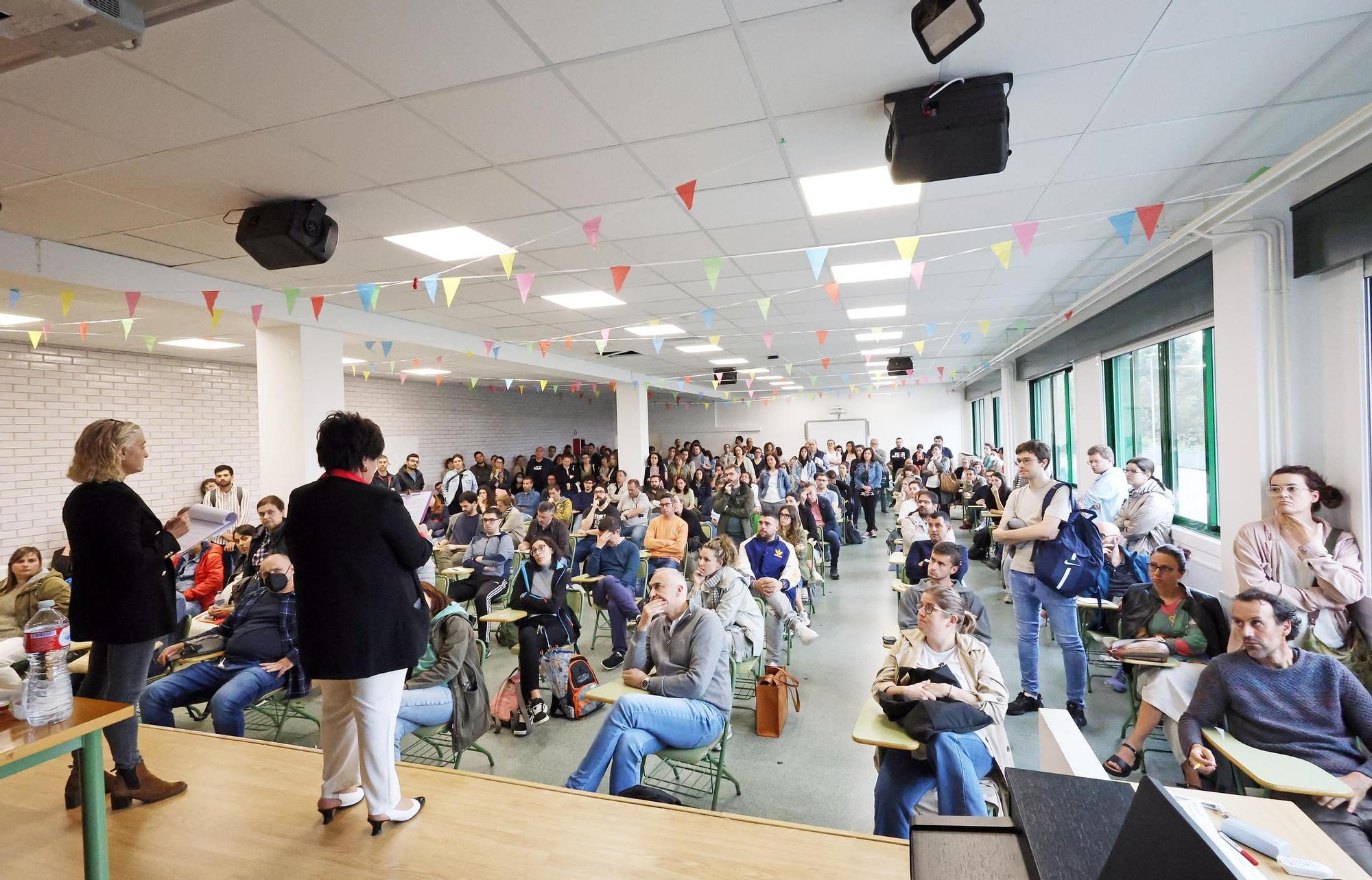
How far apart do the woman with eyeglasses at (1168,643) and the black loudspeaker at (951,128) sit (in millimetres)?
Answer: 2295

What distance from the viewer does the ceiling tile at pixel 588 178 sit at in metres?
3.06

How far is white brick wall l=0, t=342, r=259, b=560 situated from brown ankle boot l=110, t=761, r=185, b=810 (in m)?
6.12

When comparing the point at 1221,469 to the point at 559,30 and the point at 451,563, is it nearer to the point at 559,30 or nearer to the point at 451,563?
the point at 559,30

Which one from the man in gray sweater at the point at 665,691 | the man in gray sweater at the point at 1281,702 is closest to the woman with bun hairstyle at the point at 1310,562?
the man in gray sweater at the point at 1281,702

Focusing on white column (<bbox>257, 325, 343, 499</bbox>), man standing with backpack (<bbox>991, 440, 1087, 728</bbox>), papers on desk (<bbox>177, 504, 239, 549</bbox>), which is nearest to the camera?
papers on desk (<bbox>177, 504, 239, 549</bbox>)

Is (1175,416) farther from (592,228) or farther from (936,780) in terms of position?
(592,228)

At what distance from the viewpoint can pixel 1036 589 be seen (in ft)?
12.6

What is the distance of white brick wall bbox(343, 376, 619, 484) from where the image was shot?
11.9 metres

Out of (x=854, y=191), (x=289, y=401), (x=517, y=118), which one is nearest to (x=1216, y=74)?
(x=854, y=191)

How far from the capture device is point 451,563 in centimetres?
623

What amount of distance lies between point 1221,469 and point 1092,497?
5.58ft

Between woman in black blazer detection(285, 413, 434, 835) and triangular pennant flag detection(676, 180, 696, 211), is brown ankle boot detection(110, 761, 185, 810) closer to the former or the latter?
woman in black blazer detection(285, 413, 434, 835)

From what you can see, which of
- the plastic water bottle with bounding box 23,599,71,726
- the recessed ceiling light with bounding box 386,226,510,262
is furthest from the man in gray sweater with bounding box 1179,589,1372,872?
the recessed ceiling light with bounding box 386,226,510,262

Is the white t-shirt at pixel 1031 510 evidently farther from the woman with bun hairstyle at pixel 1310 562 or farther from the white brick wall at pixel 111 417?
the white brick wall at pixel 111 417
